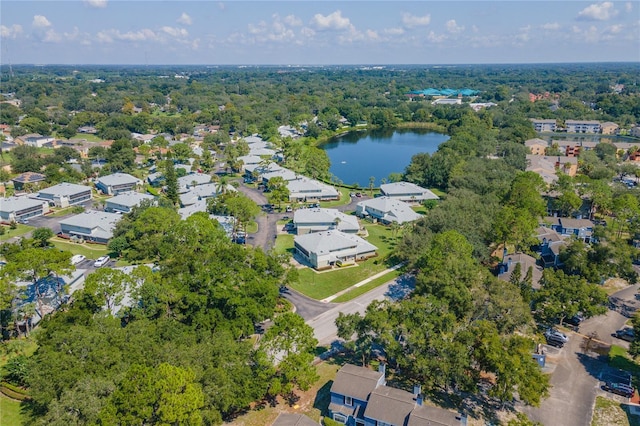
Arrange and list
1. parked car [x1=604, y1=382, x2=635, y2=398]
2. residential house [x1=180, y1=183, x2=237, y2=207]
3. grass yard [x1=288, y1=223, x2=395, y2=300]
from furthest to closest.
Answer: residential house [x1=180, y1=183, x2=237, y2=207] < grass yard [x1=288, y1=223, x2=395, y2=300] < parked car [x1=604, y1=382, x2=635, y2=398]

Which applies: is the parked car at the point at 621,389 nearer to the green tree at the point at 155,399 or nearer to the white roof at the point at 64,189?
the green tree at the point at 155,399

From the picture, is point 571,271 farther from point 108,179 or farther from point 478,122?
point 478,122

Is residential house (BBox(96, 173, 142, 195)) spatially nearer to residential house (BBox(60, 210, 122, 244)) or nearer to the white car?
residential house (BBox(60, 210, 122, 244))

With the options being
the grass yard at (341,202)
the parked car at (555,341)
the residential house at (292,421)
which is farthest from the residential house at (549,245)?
the residential house at (292,421)

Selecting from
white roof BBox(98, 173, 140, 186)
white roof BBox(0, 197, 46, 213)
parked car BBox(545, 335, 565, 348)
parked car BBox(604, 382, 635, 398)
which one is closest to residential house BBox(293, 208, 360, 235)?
parked car BBox(545, 335, 565, 348)

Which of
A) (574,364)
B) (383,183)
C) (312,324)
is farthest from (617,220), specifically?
(312,324)

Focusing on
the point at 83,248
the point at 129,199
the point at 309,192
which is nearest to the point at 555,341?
the point at 309,192

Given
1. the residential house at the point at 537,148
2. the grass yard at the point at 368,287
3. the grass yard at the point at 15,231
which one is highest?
the residential house at the point at 537,148
